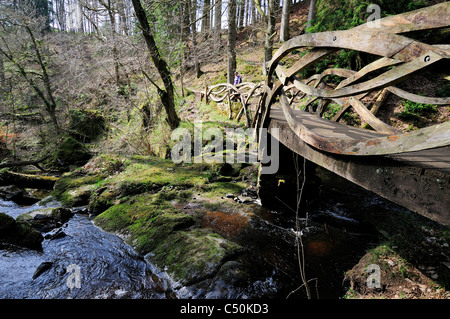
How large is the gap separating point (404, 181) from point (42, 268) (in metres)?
5.20

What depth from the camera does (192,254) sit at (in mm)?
3715

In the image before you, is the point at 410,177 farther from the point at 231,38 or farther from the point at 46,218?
the point at 231,38

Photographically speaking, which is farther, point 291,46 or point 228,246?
point 228,246

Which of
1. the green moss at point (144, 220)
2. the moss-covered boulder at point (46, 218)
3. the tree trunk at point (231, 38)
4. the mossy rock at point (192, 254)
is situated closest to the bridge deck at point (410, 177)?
the mossy rock at point (192, 254)

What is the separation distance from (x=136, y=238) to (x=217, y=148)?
5324 millimetres

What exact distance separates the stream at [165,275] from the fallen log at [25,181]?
162 inches

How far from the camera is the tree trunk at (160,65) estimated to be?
26.5 feet

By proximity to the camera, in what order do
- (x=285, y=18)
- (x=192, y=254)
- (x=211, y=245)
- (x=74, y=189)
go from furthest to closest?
(x=285, y=18) < (x=74, y=189) < (x=211, y=245) < (x=192, y=254)

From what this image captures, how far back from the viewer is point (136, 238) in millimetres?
4539

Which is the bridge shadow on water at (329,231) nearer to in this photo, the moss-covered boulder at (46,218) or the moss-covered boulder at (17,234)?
the moss-covered boulder at (17,234)

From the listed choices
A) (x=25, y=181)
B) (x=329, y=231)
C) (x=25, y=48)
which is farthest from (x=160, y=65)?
(x=25, y=48)

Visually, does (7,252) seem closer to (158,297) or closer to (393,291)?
(158,297)
